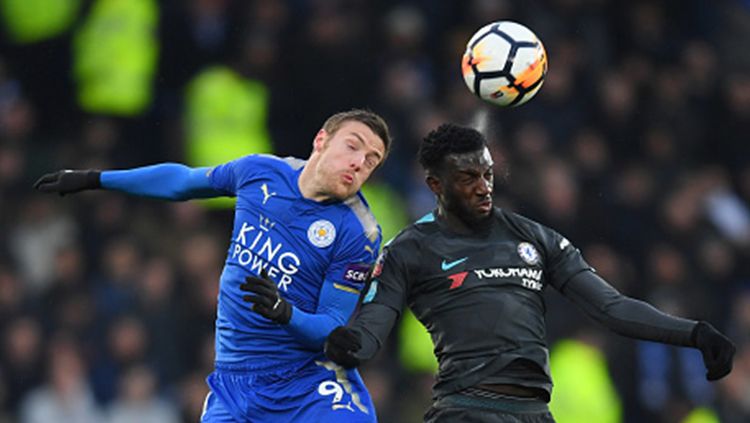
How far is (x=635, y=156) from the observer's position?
1106 centimetres

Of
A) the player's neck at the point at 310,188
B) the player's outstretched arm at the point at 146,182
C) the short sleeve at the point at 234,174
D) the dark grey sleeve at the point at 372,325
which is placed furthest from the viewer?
the player's outstretched arm at the point at 146,182

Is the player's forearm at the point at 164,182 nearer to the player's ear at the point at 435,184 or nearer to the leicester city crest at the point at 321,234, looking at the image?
the leicester city crest at the point at 321,234

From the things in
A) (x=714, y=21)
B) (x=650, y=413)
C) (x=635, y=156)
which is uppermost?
(x=714, y=21)

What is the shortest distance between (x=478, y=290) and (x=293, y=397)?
871 millimetres

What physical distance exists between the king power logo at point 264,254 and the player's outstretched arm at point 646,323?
113cm

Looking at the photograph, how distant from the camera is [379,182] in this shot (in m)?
10.1

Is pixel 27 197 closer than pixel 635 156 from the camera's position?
Yes

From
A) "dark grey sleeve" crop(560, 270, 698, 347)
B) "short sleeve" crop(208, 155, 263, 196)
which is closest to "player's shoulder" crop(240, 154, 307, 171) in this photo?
"short sleeve" crop(208, 155, 263, 196)

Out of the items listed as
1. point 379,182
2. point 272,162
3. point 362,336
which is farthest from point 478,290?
point 379,182

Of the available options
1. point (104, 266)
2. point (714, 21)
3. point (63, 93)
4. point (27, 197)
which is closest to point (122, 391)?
point (104, 266)

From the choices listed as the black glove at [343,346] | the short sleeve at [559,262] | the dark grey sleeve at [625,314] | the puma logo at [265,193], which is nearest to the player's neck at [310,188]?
the puma logo at [265,193]

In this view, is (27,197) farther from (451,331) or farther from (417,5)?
(451,331)

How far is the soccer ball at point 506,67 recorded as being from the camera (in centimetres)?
585

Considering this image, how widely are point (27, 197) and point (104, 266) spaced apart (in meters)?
0.84
